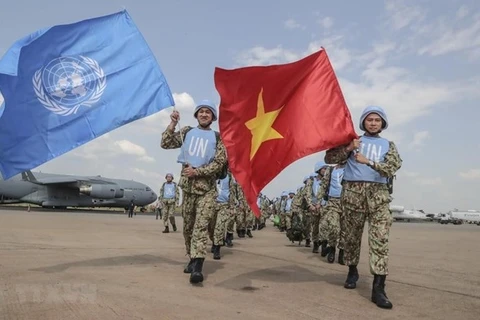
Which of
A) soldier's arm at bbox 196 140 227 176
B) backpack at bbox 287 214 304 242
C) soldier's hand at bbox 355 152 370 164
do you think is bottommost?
backpack at bbox 287 214 304 242

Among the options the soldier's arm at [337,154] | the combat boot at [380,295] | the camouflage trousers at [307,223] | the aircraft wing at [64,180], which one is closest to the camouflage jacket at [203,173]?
the soldier's arm at [337,154]

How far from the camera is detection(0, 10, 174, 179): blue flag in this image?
5.33 m

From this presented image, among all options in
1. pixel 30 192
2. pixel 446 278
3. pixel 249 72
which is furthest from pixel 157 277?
pixel 30 192

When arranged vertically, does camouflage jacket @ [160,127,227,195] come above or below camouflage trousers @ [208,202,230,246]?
above

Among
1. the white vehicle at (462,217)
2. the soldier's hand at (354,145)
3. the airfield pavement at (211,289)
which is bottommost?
the airfield pavement at (211,289)

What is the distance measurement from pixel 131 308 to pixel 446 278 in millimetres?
4837

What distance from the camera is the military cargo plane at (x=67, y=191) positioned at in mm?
35406

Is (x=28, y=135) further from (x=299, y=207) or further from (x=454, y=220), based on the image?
(x=454, y=220)

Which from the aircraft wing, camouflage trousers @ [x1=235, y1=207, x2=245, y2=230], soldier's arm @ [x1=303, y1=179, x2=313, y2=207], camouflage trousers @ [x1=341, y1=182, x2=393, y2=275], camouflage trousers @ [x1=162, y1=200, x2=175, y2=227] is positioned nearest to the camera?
camouflage trousers @ [x1=341, y1=182, x2=393, y2=275]

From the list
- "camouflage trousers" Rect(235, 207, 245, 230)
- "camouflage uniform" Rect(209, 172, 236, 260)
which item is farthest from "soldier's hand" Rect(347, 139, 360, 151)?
"camouflage trousers" Rect(235, 207, 245, 230)

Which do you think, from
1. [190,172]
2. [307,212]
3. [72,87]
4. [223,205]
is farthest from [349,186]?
[307,212]

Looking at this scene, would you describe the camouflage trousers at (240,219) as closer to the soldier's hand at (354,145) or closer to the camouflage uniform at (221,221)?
the camouflage uniform at (221,221)

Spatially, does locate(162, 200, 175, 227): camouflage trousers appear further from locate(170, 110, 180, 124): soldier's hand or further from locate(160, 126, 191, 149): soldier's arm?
locate(170, 110, 180, 124): soldier's hand

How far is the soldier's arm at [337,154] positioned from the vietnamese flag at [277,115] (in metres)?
0.16
